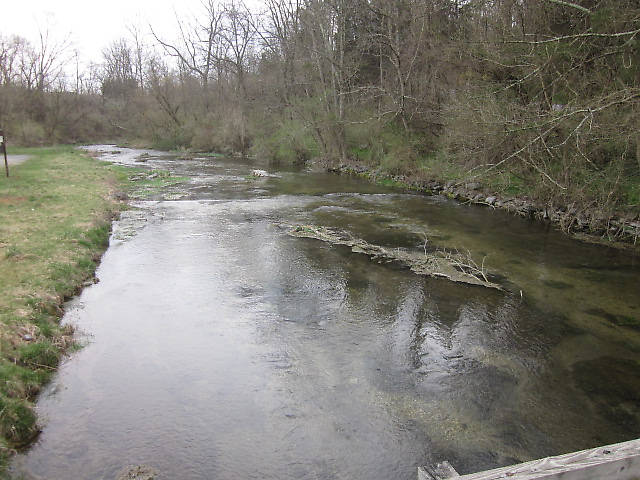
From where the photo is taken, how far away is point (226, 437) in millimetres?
5703

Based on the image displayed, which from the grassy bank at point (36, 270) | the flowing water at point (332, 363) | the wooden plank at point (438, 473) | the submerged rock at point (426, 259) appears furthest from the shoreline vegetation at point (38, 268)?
the submerged rock at point (426, 259)

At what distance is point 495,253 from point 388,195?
9375 mm

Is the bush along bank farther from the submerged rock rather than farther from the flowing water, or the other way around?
the submerged rock

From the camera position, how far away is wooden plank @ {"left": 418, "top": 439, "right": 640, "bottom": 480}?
3.05 metres

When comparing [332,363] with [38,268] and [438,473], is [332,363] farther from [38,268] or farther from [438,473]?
[38,268]

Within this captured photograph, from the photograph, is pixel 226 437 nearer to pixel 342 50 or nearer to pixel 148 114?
pixel 342 50

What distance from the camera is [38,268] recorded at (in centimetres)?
970

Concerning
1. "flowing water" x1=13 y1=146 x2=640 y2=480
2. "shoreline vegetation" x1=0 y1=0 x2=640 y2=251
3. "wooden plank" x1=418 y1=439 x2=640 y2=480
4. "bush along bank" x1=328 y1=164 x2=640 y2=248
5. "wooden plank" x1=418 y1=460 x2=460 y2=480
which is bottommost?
"flowing water" x1=13 y1=146 x2=640 y2=480

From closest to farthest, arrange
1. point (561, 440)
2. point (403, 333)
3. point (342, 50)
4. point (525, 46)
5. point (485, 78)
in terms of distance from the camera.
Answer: point (561, 440), point (403, 333), point (525, 46), point (485, 78), point (342, 50)

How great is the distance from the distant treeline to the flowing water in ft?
10.7

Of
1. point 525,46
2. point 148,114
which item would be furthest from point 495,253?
point 148,114

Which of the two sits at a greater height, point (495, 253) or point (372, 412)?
point (495, 253)

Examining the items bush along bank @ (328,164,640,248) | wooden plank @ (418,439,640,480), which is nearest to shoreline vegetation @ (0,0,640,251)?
bush along bank @ (328,164,640,248)

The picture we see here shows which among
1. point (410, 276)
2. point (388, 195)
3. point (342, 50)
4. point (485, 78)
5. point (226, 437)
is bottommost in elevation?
point (226, 437)
